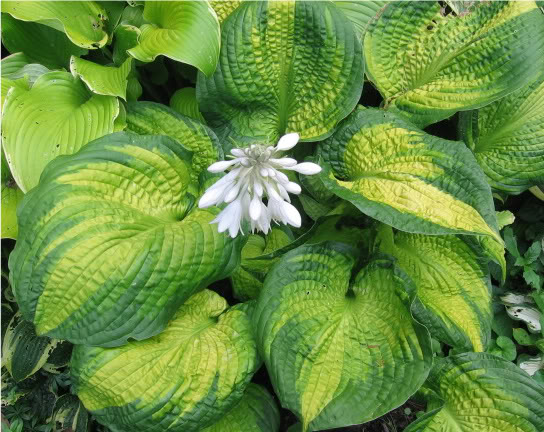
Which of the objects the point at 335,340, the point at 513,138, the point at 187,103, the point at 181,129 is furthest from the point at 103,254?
the point at 513,138

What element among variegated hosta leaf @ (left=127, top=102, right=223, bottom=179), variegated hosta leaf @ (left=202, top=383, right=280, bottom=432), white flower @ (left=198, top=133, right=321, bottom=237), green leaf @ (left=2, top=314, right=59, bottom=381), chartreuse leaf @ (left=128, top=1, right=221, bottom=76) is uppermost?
chartreuse leaf @ (left=128, top=1, right=221, bottom=76)

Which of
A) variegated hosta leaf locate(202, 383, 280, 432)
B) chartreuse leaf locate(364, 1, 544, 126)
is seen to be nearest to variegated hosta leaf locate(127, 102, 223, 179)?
chartreuse leaf locate(364, 1, 544, 126)

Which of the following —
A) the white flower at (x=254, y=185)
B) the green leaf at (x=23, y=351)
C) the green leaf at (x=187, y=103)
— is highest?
the white flower at (x=254, y=185)

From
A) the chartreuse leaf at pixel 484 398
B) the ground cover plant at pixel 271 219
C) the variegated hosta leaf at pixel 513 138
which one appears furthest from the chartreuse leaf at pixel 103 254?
the variegated hosta leaf at pixel 513 138

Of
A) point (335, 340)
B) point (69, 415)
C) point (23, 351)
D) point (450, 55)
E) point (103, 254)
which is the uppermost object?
point (450, 55)

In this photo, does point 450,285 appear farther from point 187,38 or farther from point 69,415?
point 69,415

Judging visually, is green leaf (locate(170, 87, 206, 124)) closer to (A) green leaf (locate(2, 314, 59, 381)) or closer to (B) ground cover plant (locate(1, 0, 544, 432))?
(B) ground cover plant (locate(1, 0, 544, 432))

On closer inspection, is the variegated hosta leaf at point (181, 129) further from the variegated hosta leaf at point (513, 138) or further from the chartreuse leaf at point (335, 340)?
the variegated hosta leaf at point (513, 138)
